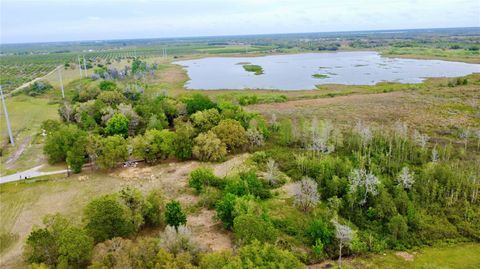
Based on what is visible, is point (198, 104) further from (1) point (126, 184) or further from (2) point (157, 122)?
(1) point (126, 184)

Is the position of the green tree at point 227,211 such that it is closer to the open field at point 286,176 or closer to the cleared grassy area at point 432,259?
the open field at point 286,176

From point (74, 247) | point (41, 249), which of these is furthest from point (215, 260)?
point (41, 249)

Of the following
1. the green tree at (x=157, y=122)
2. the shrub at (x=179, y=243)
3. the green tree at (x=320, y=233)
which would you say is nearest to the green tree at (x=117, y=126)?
the green tree at (x=157, y=122)

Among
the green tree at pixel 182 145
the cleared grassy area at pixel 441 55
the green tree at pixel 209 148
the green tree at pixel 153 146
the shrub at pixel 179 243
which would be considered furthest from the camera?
the cleared grassy area at pixel 441 55

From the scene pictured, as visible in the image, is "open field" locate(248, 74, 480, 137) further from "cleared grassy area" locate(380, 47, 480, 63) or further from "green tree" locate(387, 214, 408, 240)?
"cleared grassy area" locate(380, 47, 480, 63)

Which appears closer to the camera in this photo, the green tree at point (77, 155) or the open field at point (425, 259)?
the open field at point (425, 259)

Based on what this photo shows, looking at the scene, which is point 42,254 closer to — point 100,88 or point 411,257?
point 411,257

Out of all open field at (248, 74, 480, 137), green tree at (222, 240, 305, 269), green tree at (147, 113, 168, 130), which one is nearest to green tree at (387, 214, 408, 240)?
green tree at (222, 240, 305, 269)
